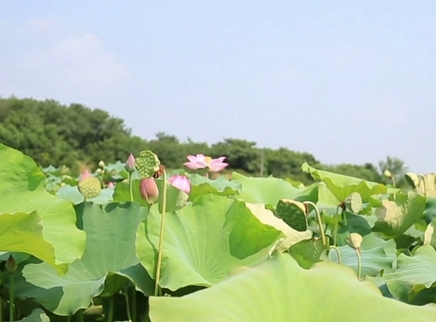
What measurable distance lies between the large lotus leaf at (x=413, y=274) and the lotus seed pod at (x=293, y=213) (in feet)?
0.38

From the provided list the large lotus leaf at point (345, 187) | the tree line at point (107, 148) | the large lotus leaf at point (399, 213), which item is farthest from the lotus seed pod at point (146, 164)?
the tree line at point (107, 148)

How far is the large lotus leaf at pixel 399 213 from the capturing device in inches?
46.1

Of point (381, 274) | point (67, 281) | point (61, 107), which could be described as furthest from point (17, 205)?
point (61, 107)

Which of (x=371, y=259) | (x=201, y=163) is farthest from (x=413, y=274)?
(x=201, y=163)

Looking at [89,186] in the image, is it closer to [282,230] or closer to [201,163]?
[282,230]

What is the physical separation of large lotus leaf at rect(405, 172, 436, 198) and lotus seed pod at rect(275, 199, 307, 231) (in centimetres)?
71

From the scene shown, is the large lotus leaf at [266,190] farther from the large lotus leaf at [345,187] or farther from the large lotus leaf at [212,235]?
the large lotus leaf at [212,235]

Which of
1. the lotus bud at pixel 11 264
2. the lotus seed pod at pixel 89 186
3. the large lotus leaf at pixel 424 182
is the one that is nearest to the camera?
the lotus bud at pixel 11 264

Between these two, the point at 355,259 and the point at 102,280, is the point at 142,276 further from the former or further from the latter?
the point at 355,259

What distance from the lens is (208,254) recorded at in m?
0.75

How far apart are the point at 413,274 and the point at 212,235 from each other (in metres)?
0.24

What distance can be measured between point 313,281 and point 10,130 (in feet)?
69.4

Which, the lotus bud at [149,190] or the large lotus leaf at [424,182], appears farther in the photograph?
the large lotus leaf at [424,182]

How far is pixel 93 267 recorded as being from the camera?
0.76m
